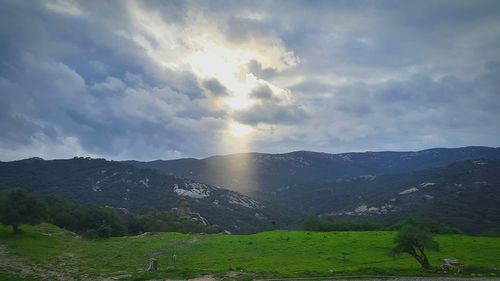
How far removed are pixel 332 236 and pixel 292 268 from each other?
1127 inches

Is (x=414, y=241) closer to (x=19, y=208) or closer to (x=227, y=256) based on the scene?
(x=227, y=256)

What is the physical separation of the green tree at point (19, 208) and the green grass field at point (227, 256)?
251 cm

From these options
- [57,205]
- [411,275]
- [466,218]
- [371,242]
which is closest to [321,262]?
[411,275]

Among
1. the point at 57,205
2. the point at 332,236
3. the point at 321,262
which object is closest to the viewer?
the point at 321,262

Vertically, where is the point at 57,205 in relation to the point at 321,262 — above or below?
above

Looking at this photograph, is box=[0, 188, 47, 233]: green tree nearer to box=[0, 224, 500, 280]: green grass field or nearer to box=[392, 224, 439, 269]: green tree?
box=[0, 224, 500, 280]: green grass field

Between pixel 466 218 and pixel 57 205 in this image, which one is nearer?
pixel 57 205

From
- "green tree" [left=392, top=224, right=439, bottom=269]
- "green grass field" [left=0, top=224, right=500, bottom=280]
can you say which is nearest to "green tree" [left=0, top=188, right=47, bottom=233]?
"green grass field" [left=0, top=224, right=500, bottom=280]

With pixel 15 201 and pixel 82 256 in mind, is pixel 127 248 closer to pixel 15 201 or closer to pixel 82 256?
pixel 82 256

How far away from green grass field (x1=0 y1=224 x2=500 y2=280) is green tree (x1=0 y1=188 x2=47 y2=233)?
8.23 ft

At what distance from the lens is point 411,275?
141 ft

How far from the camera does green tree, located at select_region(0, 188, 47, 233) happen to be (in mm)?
73688

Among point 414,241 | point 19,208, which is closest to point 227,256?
point 414,241

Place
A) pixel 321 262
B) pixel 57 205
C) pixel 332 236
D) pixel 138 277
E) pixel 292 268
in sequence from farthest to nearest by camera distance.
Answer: pixel 57 205 → pixel 332 236 → pixel 321 262 → pixel 292 268 → pixel 138 277
